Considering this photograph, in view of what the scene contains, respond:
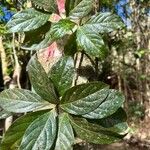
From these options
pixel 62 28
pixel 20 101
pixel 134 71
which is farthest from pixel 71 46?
pixel 134 71

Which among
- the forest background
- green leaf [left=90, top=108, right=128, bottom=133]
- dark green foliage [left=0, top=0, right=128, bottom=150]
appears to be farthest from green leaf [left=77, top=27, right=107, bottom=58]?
the forest background

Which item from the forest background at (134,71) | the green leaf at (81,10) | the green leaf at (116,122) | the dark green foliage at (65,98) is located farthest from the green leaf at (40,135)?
the forest background at (134,71)

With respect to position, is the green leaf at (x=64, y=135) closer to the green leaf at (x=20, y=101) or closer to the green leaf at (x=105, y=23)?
the green leaf at (x=20, y=101)

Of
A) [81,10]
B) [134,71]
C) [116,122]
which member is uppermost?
[81,10]

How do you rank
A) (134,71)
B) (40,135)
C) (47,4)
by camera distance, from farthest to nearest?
(134,71) → (47,4) → (40,135)

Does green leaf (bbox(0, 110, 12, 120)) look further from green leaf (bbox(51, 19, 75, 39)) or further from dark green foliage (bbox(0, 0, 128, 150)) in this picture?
green leaf (bbox(51, 19, 75, 39))

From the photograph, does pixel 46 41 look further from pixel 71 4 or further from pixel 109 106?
pixel 109 106

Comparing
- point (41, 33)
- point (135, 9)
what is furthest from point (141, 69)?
point (41, 33)
